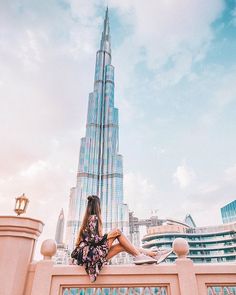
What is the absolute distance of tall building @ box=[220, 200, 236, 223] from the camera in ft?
214

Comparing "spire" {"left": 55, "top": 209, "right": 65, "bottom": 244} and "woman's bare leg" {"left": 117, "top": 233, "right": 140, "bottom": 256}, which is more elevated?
"spire" {"left": 55, "top": 209, "right": 65, "bottom": 244}

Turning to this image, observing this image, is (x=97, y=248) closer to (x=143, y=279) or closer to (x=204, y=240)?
(x=143, y=279)

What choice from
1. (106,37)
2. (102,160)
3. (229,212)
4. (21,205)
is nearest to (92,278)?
(21,205)

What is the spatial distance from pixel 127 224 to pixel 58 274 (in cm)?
6822

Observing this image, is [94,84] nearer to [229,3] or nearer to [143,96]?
[143,96]

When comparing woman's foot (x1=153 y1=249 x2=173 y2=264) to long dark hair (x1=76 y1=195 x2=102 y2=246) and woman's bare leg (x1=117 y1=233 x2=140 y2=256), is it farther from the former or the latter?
long dark hair (x1=76 y1=195 x2=102 y2=246)

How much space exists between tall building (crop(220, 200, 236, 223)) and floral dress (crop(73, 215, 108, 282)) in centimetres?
7601

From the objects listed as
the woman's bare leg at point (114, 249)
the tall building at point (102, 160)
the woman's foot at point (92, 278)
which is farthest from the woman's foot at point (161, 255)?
the tall building at point (102, 160)

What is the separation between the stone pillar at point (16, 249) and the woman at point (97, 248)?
1.48 feet

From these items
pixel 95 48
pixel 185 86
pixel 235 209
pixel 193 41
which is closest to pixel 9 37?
pixel 193 41

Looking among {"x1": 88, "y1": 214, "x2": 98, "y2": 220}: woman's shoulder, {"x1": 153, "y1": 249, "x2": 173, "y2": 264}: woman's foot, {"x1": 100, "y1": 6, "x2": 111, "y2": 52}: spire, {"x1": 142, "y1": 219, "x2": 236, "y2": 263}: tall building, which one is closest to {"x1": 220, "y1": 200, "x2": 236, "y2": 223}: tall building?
{"x1": 142, "y1": 219, "x2": 236, "y2": 263}: tall building

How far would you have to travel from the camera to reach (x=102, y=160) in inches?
2889

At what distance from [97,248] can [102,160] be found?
71.7m

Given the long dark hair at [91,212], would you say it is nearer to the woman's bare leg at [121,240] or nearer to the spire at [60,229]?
the woman's bare leg at [121,240]
